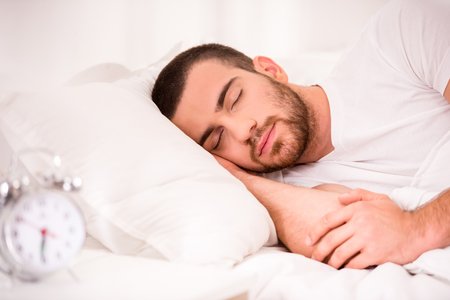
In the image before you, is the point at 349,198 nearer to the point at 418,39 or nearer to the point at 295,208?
the point at 295,208

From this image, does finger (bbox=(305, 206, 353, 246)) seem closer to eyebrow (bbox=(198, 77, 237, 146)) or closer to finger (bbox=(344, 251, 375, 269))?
finger (bbox=(344, 251, 375, 269))

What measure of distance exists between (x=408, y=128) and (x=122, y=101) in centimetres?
75

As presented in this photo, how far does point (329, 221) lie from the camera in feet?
3.90

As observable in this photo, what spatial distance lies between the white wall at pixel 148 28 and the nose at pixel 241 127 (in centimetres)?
50

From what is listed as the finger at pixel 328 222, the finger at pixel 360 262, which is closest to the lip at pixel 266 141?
the finger at pixel 328 222

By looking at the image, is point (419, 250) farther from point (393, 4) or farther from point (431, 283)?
point (393, 4)

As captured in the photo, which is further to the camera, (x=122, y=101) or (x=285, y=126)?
(x=285, y=126)

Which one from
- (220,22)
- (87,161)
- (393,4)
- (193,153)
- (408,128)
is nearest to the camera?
(87,161)

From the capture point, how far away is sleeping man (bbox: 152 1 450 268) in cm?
149

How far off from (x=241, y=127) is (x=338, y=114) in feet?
0.98

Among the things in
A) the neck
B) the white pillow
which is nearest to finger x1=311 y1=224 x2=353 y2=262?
the white pillow

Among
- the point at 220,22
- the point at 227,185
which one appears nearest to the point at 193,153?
the point at 227,185

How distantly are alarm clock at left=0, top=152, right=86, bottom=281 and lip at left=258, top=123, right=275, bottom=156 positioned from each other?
779mm

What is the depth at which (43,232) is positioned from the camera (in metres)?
0.79
